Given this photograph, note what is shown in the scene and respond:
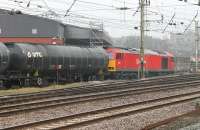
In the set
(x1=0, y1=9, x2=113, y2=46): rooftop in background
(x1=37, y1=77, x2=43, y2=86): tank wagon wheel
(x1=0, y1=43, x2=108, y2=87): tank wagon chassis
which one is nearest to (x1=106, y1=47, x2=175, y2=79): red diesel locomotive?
(x1=0, y1=43, x2=108, y2=87): tank wagon chassis

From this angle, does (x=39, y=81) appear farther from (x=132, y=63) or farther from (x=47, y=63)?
(x=132, y=63)

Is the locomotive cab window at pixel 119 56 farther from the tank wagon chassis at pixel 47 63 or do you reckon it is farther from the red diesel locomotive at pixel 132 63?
the tank wagon chassis at pixel 47 63

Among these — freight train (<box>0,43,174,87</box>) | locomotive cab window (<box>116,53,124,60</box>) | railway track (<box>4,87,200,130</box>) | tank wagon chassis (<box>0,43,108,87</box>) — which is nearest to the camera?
railway track (<box>4,87,200,130</box>)

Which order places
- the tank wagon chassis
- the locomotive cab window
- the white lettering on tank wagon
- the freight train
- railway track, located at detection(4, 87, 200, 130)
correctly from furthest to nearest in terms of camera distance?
the locomotive cab window → the white lettering on tank wagon → the freight train → the tank wagon chassis → railway track, located at detection(4, 87, 200, 130)

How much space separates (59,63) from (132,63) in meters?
16.6

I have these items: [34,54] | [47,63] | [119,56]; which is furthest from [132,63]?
[34,54]

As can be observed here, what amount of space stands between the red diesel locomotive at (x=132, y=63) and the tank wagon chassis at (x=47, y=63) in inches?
152

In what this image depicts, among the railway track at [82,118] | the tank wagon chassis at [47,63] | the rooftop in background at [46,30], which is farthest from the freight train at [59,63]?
the railway track at [82,118]

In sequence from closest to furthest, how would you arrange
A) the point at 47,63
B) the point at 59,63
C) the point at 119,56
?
the point at 47,63 < the point at 59,63 < the point at 119,56

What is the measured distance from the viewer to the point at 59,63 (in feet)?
123

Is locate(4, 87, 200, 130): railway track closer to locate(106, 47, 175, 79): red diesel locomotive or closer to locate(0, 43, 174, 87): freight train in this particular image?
locate(0, 43, 174, 87): freight train

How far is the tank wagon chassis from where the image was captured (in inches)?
1267

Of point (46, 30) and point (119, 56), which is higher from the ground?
point (46, 30)

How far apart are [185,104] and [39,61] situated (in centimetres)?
1618
